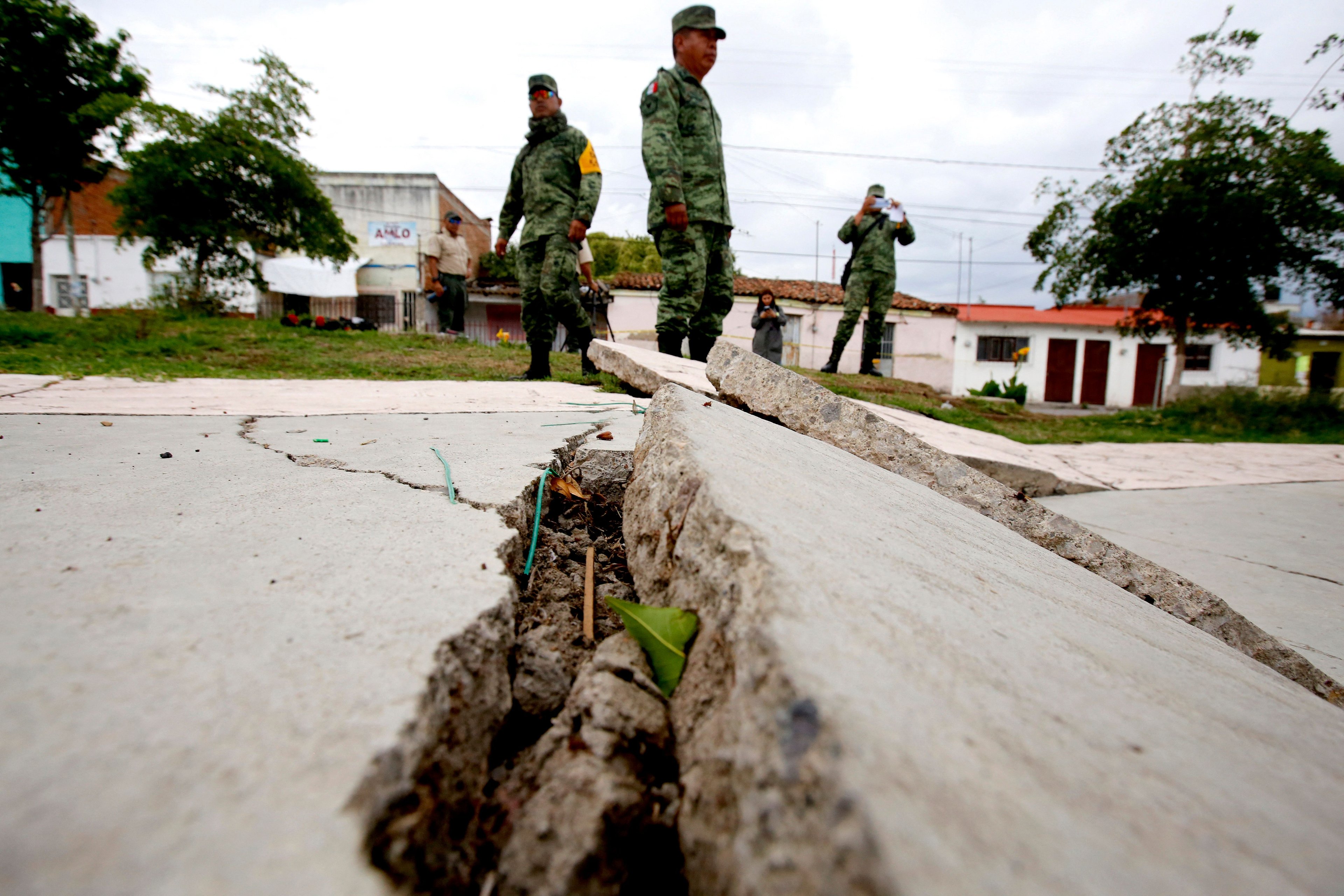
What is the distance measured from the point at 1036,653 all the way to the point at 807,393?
1258 millimetres

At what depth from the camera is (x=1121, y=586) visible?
137 cm

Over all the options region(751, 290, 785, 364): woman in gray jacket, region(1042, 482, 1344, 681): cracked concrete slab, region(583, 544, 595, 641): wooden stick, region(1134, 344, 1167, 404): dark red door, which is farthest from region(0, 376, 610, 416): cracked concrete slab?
region(1134, 344, 1167, 404): dark red door

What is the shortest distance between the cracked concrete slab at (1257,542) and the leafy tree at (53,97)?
51.1 ft

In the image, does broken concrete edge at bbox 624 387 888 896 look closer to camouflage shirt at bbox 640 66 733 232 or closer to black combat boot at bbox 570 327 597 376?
camouflage shirt at bbox 640 66 733 232

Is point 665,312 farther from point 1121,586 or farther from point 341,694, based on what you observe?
point 341,694

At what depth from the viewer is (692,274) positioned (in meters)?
3.53

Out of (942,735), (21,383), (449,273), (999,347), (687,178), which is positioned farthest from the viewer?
(999,347)

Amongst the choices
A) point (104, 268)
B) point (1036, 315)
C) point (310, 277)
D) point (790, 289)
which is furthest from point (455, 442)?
point (104, 268)

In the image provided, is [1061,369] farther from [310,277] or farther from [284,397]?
[310,277]

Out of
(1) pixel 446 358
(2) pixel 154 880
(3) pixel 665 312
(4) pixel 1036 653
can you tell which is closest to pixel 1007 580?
(4) pixel 1036 653

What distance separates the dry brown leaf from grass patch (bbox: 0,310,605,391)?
1.95m

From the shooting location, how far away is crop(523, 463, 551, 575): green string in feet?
3.18

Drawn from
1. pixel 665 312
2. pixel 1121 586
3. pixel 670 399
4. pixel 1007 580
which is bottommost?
pixel 1121 586

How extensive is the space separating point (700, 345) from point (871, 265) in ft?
12.7
